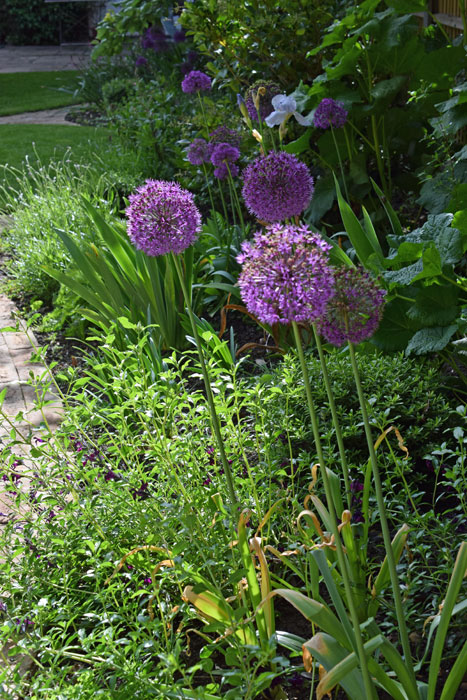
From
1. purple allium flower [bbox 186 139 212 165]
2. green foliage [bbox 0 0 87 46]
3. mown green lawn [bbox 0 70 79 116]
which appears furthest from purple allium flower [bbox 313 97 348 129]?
green foliage [bbox 0 0 87 46]

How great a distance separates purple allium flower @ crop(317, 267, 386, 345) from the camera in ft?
3.90

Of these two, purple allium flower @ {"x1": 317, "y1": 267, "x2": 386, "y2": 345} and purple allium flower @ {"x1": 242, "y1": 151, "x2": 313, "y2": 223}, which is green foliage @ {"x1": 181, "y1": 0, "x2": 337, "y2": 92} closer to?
purple allium flower @ {"x1": 242, "y1": 151, "x2": 313, "y2": 223}

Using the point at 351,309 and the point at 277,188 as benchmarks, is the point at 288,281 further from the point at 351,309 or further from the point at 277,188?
the point at 277,188

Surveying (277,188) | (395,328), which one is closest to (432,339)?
(395,328)

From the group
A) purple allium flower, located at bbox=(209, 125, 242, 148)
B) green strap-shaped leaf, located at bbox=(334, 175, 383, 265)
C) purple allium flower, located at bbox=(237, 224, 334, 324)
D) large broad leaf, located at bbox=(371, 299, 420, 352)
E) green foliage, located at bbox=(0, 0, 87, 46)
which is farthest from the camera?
green foliage, located at bbox=(0, 0, 87, 46)

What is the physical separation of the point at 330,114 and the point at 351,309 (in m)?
2.38

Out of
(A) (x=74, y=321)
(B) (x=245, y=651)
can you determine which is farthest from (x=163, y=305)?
(B) (x=245, y=651)

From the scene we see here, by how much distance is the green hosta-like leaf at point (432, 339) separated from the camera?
2322mm

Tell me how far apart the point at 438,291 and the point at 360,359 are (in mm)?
360

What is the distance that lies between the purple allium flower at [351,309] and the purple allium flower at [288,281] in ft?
0.09

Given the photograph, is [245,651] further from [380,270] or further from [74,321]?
[74,321]

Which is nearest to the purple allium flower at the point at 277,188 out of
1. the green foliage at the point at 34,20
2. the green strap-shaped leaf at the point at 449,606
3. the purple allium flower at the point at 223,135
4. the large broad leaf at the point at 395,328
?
the large broad leaf at the point at 395,328

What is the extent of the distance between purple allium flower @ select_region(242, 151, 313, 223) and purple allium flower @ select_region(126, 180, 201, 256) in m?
0.32

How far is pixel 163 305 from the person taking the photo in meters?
3.53
